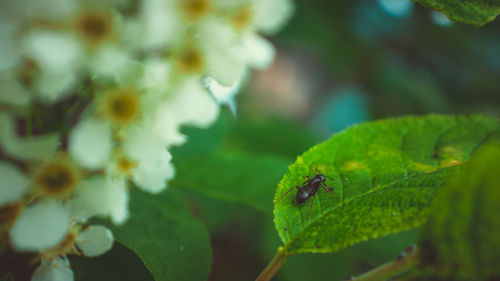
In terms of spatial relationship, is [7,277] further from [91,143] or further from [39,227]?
[91,143]

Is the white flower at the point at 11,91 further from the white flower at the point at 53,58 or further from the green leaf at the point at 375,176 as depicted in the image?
the green leaf at the point at 375,176

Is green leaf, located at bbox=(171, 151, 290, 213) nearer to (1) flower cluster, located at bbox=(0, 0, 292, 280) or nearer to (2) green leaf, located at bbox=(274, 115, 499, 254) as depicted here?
(2) green leaf, located at bbox=(274, 115, 499, 254)

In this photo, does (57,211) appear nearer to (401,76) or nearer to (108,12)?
(108,12)

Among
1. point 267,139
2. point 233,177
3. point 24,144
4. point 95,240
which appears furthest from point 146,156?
point 267,139

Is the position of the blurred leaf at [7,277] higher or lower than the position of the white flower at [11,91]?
lower

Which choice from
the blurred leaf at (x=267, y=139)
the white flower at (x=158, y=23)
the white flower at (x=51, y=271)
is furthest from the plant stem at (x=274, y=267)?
the blurred leaf at (x=267, y=139)

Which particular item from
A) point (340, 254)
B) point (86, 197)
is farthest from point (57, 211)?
point (340, 254)

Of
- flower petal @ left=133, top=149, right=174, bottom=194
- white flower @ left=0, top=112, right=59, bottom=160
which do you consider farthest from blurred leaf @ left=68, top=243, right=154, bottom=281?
white flower @ left=0, top=112, right=59, bottom=160
